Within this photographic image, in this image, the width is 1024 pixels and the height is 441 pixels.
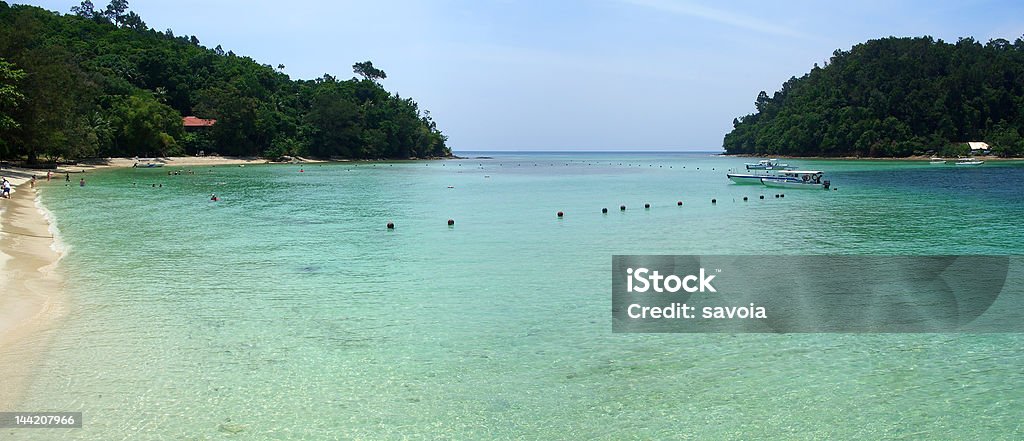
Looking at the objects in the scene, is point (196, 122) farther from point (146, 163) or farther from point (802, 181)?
point (802, 181)

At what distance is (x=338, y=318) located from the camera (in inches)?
549

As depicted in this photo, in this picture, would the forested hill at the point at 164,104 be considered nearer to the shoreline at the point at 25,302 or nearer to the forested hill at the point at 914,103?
the shoreline at the point at 25,302

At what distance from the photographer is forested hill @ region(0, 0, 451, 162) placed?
6028 centimetres

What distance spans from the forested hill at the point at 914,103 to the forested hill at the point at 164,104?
296 feet

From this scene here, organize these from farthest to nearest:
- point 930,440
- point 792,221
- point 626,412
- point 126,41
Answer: point 126,41 → point 792,221 → point 626,412 → point 930,440

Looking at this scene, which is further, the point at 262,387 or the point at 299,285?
the point at 299,285

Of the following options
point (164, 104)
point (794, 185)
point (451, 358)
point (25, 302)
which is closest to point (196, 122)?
point (164, 104)

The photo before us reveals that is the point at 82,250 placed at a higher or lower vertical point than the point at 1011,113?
lower

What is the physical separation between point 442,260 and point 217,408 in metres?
12.6

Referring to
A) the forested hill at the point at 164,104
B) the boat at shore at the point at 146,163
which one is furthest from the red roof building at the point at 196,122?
the boat at shore at the point at 146,163

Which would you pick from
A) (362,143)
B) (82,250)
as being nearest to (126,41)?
(362,143)

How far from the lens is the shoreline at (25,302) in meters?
10.2

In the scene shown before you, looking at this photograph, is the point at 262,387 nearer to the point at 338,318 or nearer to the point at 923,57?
the point at 338,318

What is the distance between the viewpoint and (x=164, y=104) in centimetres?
11006
